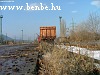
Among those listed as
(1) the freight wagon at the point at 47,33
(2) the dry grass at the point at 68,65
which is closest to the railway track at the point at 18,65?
(2) the dry grass at the point at 68,65

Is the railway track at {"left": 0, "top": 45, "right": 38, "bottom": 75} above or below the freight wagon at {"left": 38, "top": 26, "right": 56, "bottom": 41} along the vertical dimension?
below

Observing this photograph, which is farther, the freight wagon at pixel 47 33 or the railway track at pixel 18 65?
the freight wagon at pixel 47 33

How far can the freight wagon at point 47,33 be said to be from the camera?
37375mm

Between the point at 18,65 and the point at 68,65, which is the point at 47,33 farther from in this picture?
the point at 68,65

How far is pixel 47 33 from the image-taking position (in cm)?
3775

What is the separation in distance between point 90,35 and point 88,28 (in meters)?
2.91

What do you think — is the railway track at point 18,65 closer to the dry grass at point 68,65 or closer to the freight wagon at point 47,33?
the dry grass at point 68,65

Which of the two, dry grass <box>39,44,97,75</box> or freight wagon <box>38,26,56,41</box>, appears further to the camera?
freight wagon <box>38,26,56,41</box>

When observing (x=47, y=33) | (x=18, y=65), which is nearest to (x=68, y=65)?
(x=18, y=65)

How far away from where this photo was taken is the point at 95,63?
28.0ft

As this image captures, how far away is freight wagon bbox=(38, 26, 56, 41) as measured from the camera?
123 ft

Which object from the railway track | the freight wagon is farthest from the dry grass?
the freight wagon

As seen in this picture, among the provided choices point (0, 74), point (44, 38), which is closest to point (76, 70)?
point (0, 74)

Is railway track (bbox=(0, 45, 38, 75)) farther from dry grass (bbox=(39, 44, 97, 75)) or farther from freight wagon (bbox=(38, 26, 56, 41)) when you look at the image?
freight wagon (bbox=(38, 26, 56, 41))
